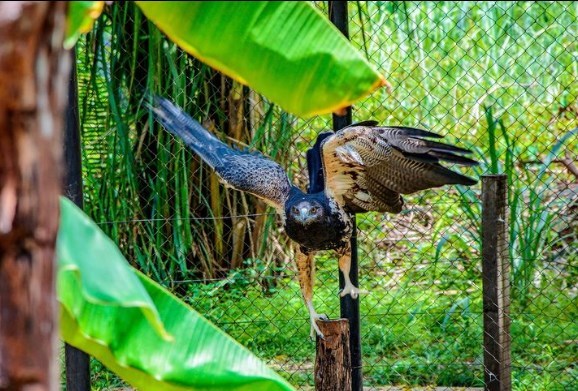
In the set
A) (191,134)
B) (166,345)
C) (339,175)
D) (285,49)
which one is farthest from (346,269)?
(285,49)

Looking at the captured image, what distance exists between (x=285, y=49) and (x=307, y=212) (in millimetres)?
2289

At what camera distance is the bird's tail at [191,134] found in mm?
4535

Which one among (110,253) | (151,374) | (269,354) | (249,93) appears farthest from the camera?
(249,93)

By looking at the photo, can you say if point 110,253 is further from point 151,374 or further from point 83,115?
point 83,115

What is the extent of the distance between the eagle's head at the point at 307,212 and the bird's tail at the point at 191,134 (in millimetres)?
431

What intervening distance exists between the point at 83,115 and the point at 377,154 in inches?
73.5

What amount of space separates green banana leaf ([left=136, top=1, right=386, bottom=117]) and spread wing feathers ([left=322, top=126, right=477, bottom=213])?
1.78 meters

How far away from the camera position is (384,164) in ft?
13.4

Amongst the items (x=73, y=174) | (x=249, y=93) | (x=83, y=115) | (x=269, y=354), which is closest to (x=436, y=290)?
(x=269, y=354)

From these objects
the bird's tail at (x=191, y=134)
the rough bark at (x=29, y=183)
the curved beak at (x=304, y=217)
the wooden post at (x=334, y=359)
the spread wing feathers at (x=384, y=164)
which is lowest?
the wooden post at (x=334, y=359)

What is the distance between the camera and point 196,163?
557cm

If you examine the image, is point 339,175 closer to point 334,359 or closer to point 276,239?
point 334,359

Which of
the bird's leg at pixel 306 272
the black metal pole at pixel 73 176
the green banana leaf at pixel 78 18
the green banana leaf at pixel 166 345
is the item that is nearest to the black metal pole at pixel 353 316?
the bird's leg at pixel 306 272

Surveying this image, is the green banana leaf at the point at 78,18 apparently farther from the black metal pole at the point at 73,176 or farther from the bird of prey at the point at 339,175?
the bird of prey at the point at 339,175
